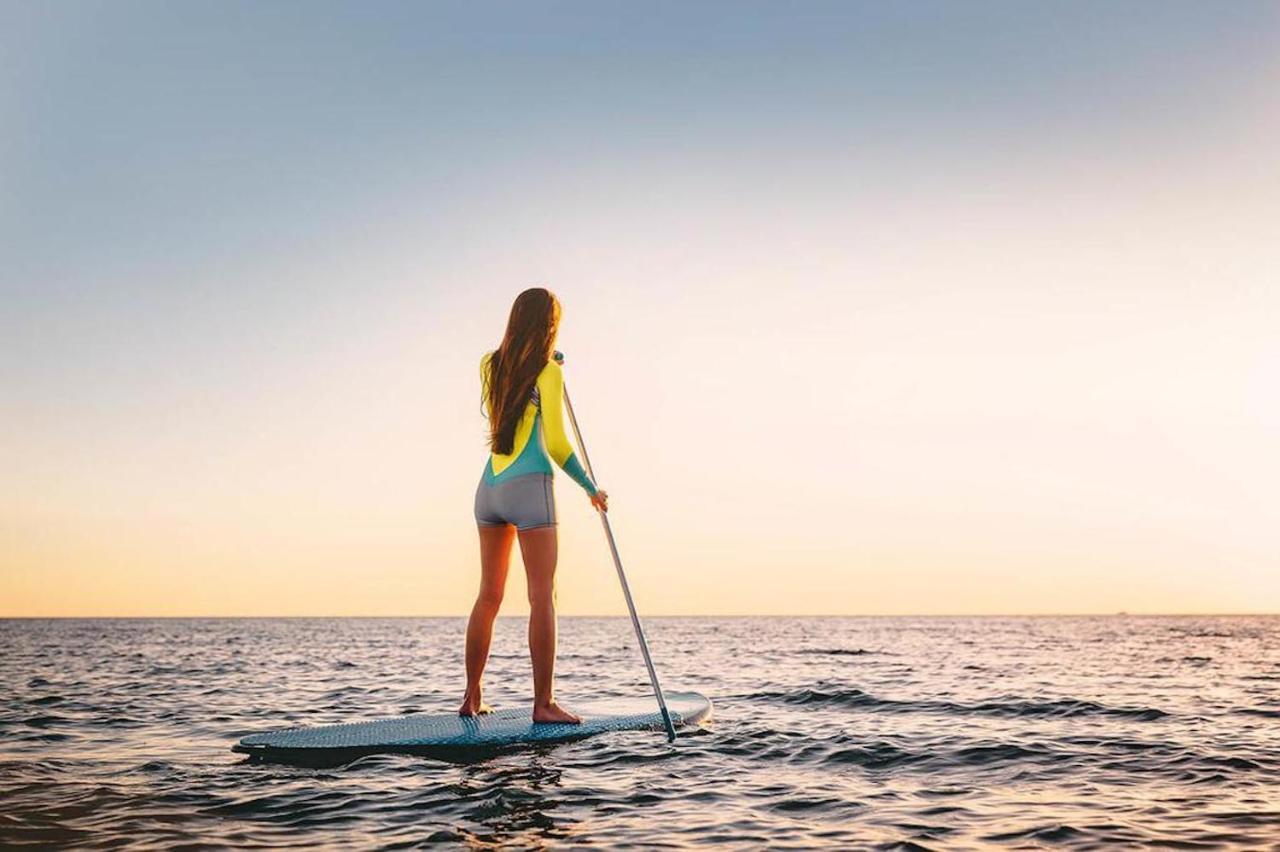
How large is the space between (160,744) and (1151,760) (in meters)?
7.58

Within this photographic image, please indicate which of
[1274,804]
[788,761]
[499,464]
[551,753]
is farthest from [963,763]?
[499,464]

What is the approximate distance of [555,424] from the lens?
7133 millimetres

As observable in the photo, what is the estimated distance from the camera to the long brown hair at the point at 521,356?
23.4ft

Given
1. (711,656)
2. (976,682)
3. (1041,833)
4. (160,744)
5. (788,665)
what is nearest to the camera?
(1041,833)

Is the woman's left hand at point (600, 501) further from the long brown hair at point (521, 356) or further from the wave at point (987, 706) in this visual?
the wave at point (987, 706)

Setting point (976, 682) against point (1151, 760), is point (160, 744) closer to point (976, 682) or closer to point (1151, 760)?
point (1151, 760)

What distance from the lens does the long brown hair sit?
7.12 metres

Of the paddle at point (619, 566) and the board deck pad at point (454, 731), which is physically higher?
the paddle at point (619, 566)

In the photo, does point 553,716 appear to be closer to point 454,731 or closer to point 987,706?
point 454,731

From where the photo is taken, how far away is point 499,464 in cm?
725

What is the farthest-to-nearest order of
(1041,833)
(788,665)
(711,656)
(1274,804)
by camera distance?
(711,656), (788,665), (1274,804), (1041,833)

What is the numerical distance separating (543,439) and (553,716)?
77.2 inches

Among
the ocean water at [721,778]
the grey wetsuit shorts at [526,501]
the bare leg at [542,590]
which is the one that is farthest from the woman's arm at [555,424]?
the ocean water at [721,778]

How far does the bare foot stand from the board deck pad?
0.06 meters
